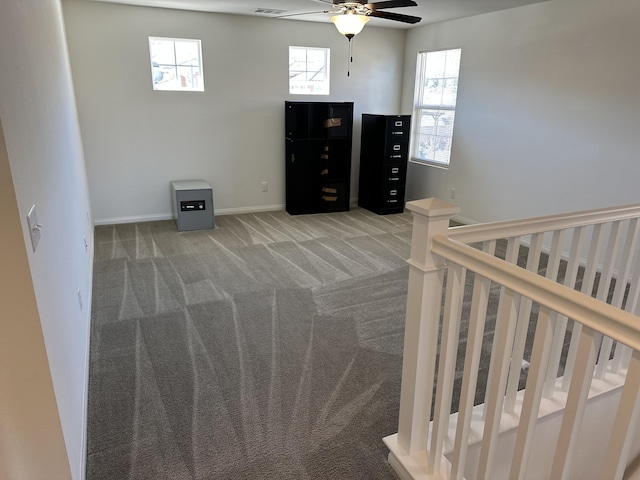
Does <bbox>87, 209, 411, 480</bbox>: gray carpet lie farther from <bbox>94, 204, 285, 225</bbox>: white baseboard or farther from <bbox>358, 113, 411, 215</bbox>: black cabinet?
<bbox>358, 113, 411, 215</bbox>: black cabinet

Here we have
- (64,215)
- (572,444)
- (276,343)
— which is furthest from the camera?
(276,343)

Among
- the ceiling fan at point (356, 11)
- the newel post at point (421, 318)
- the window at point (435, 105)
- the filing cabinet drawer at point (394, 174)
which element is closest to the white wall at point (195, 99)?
the window at point (435, 105)

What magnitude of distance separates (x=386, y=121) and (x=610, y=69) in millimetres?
2481

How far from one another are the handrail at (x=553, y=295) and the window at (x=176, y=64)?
4708mm

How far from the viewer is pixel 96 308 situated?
10.6 feet

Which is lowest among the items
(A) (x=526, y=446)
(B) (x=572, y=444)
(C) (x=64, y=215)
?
(A) (x=526, y=446)

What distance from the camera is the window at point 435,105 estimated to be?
5.65m

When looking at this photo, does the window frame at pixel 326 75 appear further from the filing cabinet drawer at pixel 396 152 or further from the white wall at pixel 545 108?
the white wall at pixel 545 108

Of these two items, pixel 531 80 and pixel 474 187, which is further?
pixel 474 187

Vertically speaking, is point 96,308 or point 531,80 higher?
point 531,80

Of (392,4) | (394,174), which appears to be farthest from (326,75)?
(392,4)

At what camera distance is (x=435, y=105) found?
5.95m

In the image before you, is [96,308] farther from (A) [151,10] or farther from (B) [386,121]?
(B) [386,121]

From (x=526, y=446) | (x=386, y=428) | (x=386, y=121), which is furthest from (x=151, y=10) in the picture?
(x=526, y=446)
